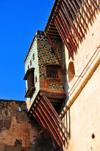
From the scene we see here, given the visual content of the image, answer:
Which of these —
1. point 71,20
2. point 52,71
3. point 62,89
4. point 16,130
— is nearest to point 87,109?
point 62,89

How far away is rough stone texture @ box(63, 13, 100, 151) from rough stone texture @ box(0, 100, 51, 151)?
245 cm

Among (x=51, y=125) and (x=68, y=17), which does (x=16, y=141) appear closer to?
(x=51, y=125)

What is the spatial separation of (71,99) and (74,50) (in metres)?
1.88

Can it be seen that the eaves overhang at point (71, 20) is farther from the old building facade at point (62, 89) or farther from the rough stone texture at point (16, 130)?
the rough stone texture at point (16, 130)

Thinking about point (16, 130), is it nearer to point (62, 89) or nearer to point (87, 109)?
point (62, 89)

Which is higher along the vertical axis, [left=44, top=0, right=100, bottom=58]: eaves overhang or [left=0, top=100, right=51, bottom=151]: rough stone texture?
[left=44, top=0, right=100, bottom=58]: eaves overhang

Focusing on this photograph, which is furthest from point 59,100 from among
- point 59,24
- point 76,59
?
point 59,24

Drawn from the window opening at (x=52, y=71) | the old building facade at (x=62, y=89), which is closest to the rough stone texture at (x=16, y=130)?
the old building facade at (x=62, y=89)

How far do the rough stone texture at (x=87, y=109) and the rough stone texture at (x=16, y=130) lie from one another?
8.04 feet

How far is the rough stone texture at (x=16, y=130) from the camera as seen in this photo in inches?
556

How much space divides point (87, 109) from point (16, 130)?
4602mm

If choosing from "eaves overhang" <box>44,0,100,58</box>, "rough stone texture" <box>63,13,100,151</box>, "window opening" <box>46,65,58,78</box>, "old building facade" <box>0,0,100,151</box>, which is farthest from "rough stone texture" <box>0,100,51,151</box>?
"eaves overhang" <box>44,0,100,58</box>

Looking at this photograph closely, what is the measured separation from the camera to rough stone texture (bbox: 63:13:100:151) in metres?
10.4

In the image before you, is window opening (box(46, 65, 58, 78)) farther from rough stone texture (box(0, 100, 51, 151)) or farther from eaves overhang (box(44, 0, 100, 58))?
rough stone texture (box(0, 100, 51, 151))
